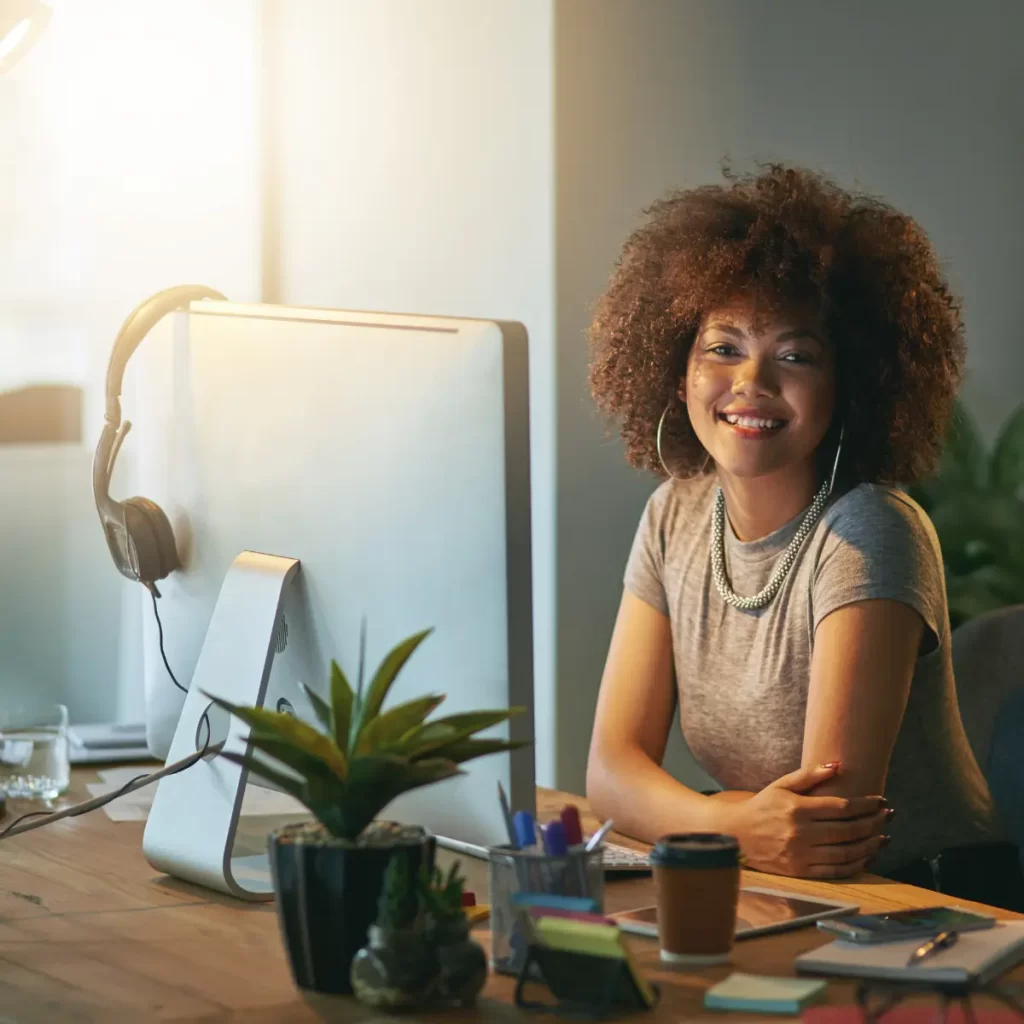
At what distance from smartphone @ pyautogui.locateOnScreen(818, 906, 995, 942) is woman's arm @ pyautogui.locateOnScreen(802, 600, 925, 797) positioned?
38 cm

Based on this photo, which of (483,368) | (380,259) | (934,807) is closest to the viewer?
(483,368)

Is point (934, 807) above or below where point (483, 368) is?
below

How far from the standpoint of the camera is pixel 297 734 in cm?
100

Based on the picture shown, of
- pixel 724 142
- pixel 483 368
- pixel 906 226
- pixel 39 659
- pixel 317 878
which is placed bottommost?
pixel 39 659

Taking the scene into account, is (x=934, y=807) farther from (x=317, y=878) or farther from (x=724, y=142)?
(x=724, y=142)

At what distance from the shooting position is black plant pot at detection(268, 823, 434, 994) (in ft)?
3.22

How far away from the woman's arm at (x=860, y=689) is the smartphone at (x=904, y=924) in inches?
14.9

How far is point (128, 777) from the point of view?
1819 millimetres

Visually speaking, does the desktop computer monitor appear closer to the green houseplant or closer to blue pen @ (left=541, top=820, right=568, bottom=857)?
blue pen @ (left=541, top=820, right=568, bottom=857)

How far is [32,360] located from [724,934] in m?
2.18

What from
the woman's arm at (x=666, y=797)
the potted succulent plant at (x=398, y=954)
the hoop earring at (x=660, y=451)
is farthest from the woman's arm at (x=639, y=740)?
the potted succulent plant at (x=398, y=954)

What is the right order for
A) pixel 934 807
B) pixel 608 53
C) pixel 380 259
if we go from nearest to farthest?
pixel 934 807 → pixel 608 53 → pixel 380 259

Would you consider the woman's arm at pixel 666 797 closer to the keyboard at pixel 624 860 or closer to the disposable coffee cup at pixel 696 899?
the keyboard at pixel 624 860

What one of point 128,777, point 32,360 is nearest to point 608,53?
point 32,360
